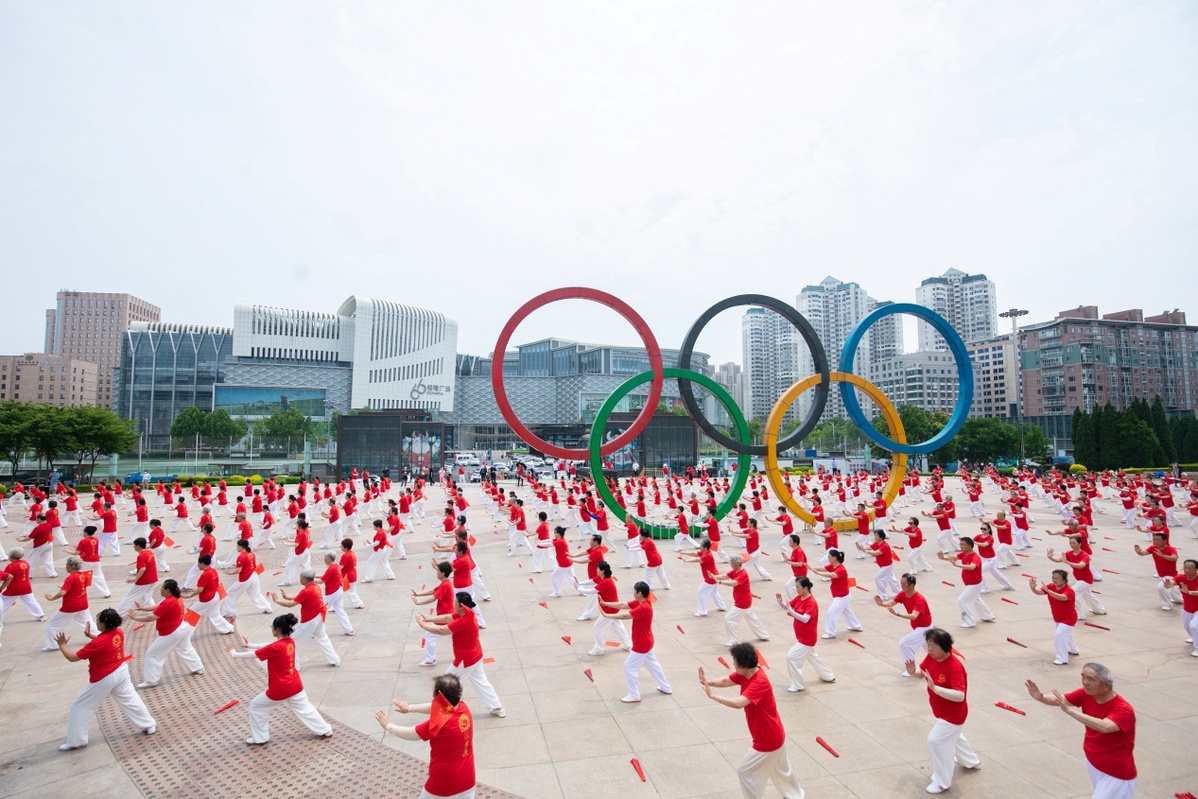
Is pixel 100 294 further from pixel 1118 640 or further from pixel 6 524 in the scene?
pixel 1118 640

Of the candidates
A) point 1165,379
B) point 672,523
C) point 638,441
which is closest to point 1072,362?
point 1165,379

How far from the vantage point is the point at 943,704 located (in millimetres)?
5406

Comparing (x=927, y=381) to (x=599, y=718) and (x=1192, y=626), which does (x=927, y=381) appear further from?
(x=599, y=718)

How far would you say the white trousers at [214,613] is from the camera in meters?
9.23

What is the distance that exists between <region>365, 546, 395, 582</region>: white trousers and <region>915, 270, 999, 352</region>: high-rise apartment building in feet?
542

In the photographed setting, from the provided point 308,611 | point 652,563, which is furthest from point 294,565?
point 652,563

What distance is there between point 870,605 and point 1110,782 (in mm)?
7709

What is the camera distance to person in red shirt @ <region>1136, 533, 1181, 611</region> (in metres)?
10.4

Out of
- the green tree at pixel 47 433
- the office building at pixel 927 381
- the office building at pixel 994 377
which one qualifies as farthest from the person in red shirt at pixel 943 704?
the office building at pixel 994 377

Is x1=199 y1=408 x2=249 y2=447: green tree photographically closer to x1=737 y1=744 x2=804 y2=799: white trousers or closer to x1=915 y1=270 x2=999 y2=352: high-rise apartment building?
x1=737 y1=744 x2=804 y2=799: white trousers

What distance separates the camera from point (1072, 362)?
106312mm

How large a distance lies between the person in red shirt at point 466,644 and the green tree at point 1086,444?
59989 mm

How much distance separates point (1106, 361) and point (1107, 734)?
133 meters

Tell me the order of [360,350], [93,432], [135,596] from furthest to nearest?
[360,350]
[93,432]
[135,596]
